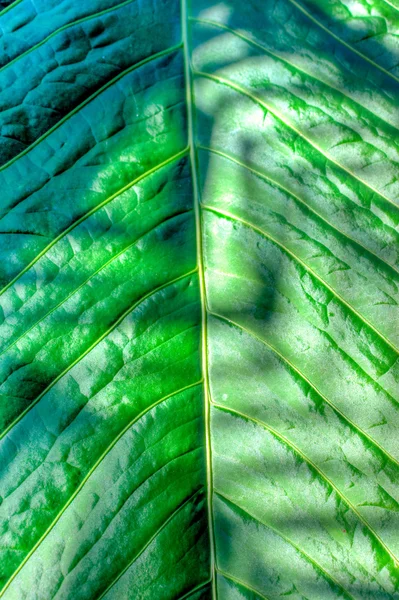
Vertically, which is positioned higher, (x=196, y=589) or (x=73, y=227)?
(x=73, y=227)

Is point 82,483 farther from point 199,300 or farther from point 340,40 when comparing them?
point 340,40

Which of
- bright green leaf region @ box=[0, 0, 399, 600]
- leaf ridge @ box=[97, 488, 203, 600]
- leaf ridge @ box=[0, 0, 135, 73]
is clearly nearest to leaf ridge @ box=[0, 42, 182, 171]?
bright green leaf region @ box=[0, 0, 399, 600]

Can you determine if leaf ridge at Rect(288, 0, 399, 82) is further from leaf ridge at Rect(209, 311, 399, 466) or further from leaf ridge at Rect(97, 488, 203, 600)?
leaf ridge at Rect(97, 488, 203, 600)

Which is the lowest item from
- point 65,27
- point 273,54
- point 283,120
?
point 283,120

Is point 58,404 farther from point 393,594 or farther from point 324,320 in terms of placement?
point 393,594

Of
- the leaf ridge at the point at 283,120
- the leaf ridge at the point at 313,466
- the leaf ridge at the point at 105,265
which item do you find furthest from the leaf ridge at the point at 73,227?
the leaf ridge at the point at 313,466

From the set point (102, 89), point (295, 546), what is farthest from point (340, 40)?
point (295, 546)

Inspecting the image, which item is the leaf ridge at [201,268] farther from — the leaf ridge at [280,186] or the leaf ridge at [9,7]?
the leaf ridge at [9,7]

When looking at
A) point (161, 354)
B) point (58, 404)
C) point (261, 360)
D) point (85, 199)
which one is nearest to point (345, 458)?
point (261, 360)
